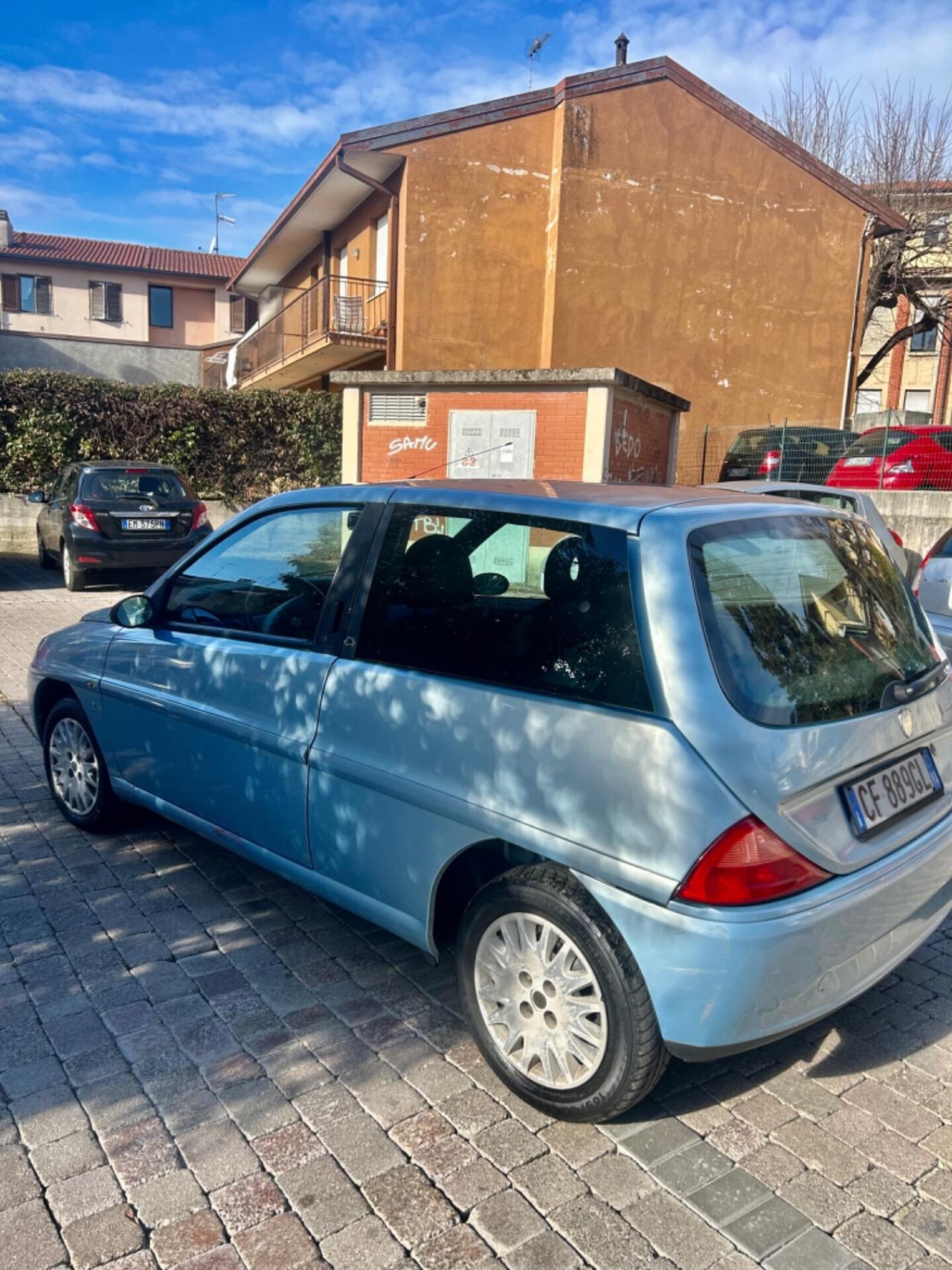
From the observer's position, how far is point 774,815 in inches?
89.0

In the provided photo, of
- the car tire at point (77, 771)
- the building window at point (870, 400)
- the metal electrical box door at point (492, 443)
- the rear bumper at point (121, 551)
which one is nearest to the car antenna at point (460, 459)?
the metal electrical box door at point (492, 443)

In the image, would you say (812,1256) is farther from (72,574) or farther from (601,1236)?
(72,574)

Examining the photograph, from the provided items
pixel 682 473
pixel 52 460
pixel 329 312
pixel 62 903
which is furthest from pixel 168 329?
pixel 62 903

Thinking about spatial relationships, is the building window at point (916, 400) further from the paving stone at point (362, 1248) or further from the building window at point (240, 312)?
the paving stone at point (362, 1248)

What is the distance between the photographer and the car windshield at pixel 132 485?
12.4 metres

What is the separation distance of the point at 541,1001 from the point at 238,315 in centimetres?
4239

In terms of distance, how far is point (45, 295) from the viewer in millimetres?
39062

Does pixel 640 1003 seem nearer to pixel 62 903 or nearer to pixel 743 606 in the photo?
pixel 743 606

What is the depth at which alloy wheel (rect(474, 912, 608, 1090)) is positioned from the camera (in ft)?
8.21

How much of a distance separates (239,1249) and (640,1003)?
1.09 meters

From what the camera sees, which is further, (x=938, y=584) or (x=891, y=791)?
(x=938, y=584)

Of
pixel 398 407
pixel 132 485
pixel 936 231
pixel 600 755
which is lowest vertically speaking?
pixel 600 755

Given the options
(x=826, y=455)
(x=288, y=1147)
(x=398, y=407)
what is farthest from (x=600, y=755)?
(x=826, y=455)

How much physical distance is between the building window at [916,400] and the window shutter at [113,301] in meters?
31.9
